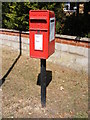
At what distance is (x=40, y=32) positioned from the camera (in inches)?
131

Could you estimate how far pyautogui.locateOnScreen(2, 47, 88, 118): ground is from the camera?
144 inches

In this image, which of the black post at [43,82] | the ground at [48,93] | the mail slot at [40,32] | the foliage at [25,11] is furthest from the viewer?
the foliage at [25,11]

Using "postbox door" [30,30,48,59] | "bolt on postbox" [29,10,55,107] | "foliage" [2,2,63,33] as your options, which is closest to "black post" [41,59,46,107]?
"bolt on postbox" [29,10,55,107]

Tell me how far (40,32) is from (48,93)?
1656mm

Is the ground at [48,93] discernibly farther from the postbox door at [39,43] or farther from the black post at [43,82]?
the postbox door at [39,43]

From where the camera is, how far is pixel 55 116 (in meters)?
3.54

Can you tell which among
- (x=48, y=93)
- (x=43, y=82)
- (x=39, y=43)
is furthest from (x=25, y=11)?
(x=43, y=82)

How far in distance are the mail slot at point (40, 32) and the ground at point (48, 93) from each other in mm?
1137

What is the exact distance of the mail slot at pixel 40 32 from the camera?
3.23 meters

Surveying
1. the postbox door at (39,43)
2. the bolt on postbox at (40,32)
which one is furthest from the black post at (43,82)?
the postbox door at (39,43)

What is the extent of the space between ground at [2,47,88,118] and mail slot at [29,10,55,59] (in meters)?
1.14

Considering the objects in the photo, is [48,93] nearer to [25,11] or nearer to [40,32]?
[40,32]

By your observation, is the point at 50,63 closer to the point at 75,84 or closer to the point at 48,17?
the point at 75,84

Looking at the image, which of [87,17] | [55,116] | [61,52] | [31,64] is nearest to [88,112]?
[55,116]
